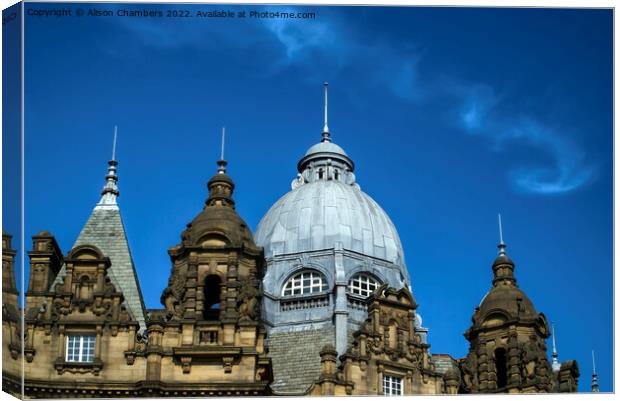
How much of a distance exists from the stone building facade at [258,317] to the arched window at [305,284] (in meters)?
0.05

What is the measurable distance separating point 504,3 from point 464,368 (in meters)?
14.4

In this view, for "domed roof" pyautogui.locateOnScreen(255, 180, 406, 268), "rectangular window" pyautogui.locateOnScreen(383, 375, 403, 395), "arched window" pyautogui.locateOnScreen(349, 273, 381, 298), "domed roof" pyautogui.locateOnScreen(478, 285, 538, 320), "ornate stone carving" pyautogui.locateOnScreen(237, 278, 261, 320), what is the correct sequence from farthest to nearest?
"domed roof" pyautogui.locateOnScreen(255, 180, 406, 268)
"arched window" pyautogui.locateOnScreen(349, 273, 381, 298)
"domed roof" pyautogui.locateOnScreen(478, 285, 538, 320)
"rectangular window" pyautogui.locateOnScreen(383, 375, 403, 395)
"ornate stone carving" pyautogui.locateOnScreen(237, 278, 261, 320)

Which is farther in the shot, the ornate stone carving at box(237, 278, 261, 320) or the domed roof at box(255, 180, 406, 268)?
the domed roof at box(255, 180, 406, 268)

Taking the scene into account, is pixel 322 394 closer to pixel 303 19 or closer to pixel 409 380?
pixel 409 380

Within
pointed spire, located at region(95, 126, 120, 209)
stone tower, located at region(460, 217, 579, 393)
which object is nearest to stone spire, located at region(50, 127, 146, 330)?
pointed spire, located at region(95, 126, 120, 209)

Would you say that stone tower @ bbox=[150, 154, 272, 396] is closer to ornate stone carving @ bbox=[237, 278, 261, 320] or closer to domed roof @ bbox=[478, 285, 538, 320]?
ornate stone carving @ bbox=[237, 278, 261, 320]

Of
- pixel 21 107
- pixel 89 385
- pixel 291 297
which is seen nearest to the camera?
pixel 21 107

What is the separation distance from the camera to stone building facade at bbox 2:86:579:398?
45562mm

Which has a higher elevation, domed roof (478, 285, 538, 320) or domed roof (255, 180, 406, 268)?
domed roof (255, 180, 406, 268)

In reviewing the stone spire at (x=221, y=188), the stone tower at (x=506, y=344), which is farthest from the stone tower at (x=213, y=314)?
the stone tower at (x=506, y=344)

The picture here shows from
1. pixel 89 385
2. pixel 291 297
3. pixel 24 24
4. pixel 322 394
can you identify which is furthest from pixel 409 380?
pixel 24 24

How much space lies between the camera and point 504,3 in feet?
138

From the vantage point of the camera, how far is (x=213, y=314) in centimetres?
4931

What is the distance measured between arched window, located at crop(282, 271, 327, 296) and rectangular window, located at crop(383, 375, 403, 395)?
6232 millimetres
